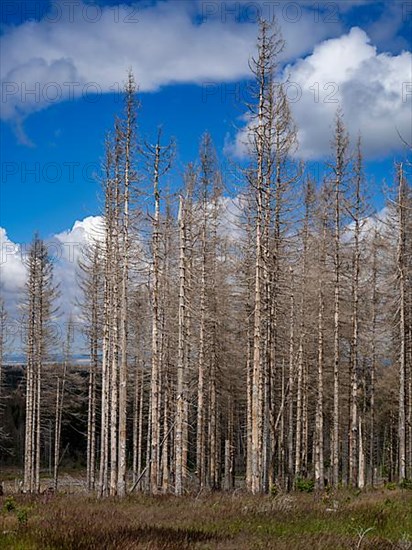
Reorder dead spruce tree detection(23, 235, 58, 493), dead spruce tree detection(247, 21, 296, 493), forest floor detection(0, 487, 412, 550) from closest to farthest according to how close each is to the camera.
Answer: forest floor detection(0, 487, 412, 550) < dead spruce tree detection(247, 21, 296, 493) < dead spruce tree detection(23, 235, 58, 493)

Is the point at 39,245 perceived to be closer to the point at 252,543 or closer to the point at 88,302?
the point at 88,302

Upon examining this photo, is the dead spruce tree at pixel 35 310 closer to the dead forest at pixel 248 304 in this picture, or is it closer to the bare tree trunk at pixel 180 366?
the dead forest at pixel 248 304

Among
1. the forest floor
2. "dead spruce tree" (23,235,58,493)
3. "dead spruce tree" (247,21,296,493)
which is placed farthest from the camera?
"dead spruce tree" (23,235,58,493)

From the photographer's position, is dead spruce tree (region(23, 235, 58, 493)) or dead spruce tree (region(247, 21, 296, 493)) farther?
dead spruce tree (region(23, 235, 58, 493))

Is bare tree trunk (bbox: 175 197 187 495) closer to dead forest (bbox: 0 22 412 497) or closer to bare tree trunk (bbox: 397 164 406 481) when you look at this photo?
dead forest (bbox: 0 22 412 497)

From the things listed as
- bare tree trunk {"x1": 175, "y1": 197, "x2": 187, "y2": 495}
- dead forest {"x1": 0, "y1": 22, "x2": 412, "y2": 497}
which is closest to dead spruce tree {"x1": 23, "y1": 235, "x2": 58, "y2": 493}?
dead forest {"x1": 0, "y1": 22, "x2": 412, "y2": 497}

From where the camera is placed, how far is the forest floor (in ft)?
28.0

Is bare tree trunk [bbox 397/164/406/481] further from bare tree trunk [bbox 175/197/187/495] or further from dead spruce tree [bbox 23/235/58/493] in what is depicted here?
dead spruce tree [bbox 23/235/58/493]

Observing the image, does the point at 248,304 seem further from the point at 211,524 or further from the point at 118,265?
the point at 211,524

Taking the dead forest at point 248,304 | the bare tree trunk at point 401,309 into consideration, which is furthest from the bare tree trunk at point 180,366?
the bare tree trunk at point 401,309

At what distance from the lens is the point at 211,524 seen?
452 inches

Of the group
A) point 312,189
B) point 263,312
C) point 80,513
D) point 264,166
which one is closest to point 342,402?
point 312,189

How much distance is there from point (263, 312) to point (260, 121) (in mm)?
6649

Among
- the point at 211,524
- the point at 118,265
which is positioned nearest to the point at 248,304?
the point at 118,265
